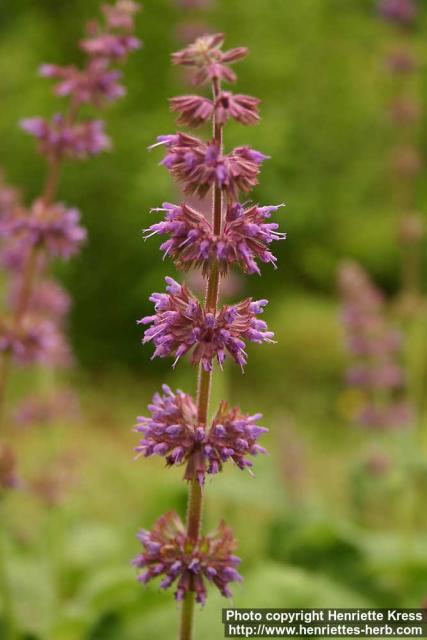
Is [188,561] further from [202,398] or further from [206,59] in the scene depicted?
[206,59]

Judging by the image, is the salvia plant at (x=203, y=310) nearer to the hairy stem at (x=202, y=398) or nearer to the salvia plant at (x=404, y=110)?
the hairy stem at (x=202, y=398)

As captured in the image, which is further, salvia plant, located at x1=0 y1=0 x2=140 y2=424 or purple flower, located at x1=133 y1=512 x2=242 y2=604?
salvia plant, located at x1=0 y1=0 x2=140 y2=424

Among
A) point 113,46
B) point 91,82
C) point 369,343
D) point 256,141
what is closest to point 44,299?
point 91,82

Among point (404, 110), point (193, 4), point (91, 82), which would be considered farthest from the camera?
point (193, 4)

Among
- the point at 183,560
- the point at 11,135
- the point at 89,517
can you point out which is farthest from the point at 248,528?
the point at 11,135

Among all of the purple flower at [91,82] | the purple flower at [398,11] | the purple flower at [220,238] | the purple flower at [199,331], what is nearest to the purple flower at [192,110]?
the purple flower at [220,238]

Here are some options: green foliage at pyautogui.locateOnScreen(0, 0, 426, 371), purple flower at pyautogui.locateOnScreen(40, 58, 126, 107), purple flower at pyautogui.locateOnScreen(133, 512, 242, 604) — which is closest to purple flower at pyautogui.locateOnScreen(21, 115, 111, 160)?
purple flower at pyautogui.locateOnScreen(40, 58, 126, 107)

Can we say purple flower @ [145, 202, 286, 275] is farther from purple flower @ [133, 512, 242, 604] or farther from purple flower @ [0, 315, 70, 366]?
purple flower @ [0, 315, 70, 366]
